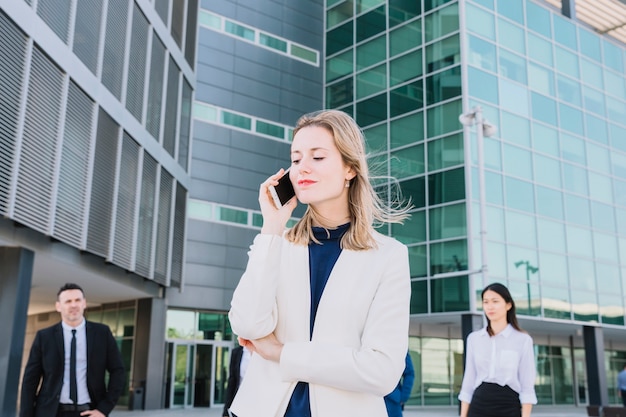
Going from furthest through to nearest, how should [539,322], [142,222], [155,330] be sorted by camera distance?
[539,322]
[155,330]
[142,222]

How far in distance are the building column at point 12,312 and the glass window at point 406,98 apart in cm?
1714

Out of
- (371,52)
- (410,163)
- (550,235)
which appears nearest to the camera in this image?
(550,235)

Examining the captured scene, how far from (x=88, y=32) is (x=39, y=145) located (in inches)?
161

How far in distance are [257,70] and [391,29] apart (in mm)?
6322

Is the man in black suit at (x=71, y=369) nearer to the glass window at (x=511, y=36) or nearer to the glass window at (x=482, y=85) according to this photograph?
the glass window at (x=482, y=85)

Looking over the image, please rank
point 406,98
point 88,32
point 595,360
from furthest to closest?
1. point 595,360
2. point 406,98
3. point 88,32

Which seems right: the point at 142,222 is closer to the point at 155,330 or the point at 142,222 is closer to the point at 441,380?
the point at 155,330

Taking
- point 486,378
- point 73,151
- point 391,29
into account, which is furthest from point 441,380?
point 486,378

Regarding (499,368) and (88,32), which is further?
(88,32)

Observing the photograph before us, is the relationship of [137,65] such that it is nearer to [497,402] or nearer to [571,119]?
[497,402]

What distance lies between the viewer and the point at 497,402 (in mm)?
5449

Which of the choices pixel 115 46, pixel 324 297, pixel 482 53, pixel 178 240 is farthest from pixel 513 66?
pixel 324 297

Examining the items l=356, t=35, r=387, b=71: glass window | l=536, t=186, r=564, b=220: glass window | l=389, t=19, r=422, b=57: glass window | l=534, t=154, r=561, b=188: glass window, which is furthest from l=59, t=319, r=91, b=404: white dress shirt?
l=356, t=35, r=387, b=71: glass window

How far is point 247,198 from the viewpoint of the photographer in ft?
96.2
